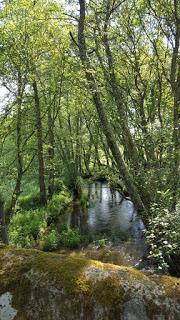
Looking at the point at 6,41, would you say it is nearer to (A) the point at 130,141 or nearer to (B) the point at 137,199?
(A) the point at 130,141

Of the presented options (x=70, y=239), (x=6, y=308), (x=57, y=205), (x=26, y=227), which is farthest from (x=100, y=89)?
(x=6, y=308)

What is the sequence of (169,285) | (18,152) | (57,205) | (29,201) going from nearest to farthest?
(169,285), (18,152), (57,205), (29,201)

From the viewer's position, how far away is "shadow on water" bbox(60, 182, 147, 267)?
39.2ft

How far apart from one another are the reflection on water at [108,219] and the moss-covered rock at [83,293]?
1093 cm

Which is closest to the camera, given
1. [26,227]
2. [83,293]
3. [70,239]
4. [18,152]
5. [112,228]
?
[83,293]

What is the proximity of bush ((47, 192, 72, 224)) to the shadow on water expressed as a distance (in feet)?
2.38

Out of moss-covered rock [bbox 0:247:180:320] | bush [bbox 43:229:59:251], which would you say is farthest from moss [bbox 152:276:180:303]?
bush [bbox 43:229:59:251]

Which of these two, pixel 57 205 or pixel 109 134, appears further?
pixel 57 205

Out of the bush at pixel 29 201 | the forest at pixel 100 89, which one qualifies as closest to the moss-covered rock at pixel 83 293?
the forest at pixel 100 89

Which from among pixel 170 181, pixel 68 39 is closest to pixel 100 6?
pixel 68 39

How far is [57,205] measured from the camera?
65.5ft

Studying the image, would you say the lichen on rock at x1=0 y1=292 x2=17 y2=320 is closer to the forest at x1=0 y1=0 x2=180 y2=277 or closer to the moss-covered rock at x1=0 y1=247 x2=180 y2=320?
the moss-covered rock at x1=0 y1=247 x2=180 y2=320

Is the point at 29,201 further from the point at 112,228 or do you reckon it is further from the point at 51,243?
the point at 51,243

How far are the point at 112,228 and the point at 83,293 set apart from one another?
13.1 meters
